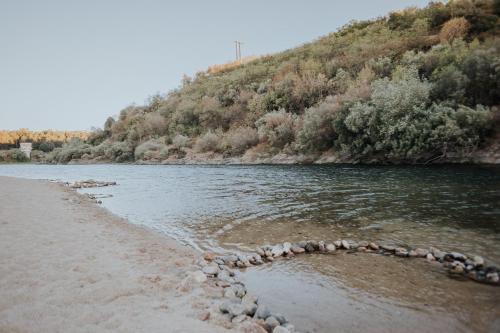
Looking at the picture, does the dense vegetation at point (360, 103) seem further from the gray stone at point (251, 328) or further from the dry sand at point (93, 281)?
the gray stone at point (251, 328)

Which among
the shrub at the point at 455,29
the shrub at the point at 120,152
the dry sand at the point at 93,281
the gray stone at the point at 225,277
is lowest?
the gray stone at the point at 225,277

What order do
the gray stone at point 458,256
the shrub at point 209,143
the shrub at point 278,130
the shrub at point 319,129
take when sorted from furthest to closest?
1. the shrub at point 209,143
2. the shrub at point 278,130
3. the shrub at point 319,129
4. the gray stone at point 458,256

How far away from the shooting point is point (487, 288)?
21.1 feet

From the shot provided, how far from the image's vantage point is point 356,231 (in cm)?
1083

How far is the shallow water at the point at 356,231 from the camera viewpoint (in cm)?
565

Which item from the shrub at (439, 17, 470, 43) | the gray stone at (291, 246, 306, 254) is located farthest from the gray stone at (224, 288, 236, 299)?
the shrub at (439, 17, 470, 43)

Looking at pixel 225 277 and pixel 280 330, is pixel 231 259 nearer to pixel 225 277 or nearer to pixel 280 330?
pixel 225 277

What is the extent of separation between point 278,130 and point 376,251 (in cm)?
3776

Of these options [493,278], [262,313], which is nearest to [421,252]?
[493,278]

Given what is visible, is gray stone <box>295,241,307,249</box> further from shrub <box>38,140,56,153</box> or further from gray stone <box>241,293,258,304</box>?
shrub <box>38,140,56,153</box>

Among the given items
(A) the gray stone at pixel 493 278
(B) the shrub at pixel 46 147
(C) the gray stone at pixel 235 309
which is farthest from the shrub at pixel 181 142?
(B) the shrub at pixel 46 147

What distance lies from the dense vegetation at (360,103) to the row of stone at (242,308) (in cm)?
2654

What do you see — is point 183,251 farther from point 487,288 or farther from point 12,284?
point 487,288

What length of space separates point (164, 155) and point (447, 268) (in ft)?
200
